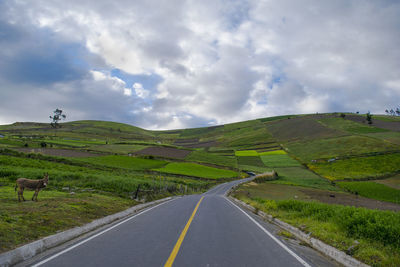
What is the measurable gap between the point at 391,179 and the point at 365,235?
59.3m

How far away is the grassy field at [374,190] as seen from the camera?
42281 millimetres

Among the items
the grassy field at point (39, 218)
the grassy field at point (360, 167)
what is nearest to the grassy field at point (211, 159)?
the grassy field at point (360, 167)

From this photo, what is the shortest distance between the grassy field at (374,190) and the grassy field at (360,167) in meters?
7.41

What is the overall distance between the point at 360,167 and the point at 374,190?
75.5 feet

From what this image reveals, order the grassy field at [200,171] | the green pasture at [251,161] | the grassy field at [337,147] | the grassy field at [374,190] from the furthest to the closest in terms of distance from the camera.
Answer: the green pasture at [251,161] < the grassy field at [337,147] < the grassy field at [200,171] < the grassy field at [374,190]

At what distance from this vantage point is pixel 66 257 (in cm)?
666

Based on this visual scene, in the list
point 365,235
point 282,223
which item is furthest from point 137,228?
point 365,235

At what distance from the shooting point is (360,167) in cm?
6762

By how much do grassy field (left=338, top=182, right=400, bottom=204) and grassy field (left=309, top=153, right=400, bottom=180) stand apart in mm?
7406

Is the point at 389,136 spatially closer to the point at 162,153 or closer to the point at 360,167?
the point at 360,167

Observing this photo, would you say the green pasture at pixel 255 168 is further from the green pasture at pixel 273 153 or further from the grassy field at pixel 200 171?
the green pasture at pixel 273 153

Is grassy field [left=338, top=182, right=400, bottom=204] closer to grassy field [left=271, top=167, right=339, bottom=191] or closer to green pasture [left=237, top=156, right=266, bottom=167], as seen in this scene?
grassy field [left=271, top=167, right=339, bottom=191]

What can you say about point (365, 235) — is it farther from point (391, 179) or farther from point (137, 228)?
point (391, 179)

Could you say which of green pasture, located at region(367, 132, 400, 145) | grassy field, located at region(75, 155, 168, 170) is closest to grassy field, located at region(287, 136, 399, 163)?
green pasture, located at region(367, 132, 400, 145)
